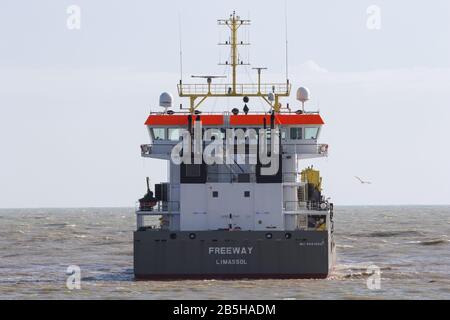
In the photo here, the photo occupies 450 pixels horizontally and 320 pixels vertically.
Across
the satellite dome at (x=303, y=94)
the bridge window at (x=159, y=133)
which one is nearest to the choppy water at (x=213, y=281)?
the bridge window at (x=159, y=133)

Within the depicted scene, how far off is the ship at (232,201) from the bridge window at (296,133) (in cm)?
4

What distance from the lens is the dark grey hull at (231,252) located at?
137ft

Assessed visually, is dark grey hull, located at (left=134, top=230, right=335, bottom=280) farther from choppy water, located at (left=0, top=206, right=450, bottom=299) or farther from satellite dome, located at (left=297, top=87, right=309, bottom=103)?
satellite dome, located at (left=297, top=87, right=309, bottom=103)

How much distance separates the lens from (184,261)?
41781mm

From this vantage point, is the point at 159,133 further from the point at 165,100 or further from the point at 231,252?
the point at 231,252

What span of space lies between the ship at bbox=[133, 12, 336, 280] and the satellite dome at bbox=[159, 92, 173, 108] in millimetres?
437

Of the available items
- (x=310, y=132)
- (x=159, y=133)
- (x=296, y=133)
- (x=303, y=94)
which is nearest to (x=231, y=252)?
(x=296, y=133)

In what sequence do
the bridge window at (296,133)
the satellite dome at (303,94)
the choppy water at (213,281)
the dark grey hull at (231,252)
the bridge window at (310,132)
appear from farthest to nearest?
the satellite dome at (303,94)
the bridge window at (310,132)
the bridge window at (296,133)
the dark grey hull at (231,252)
the choppy water at (213,281)

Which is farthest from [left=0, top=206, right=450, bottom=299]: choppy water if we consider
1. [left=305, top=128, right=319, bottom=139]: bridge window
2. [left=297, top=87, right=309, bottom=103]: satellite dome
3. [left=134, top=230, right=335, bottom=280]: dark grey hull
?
[left=297, top=87, right=309, bottom=103]: satellite dome

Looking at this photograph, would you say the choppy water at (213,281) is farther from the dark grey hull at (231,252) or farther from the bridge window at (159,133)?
the bridge window at (159,133)
